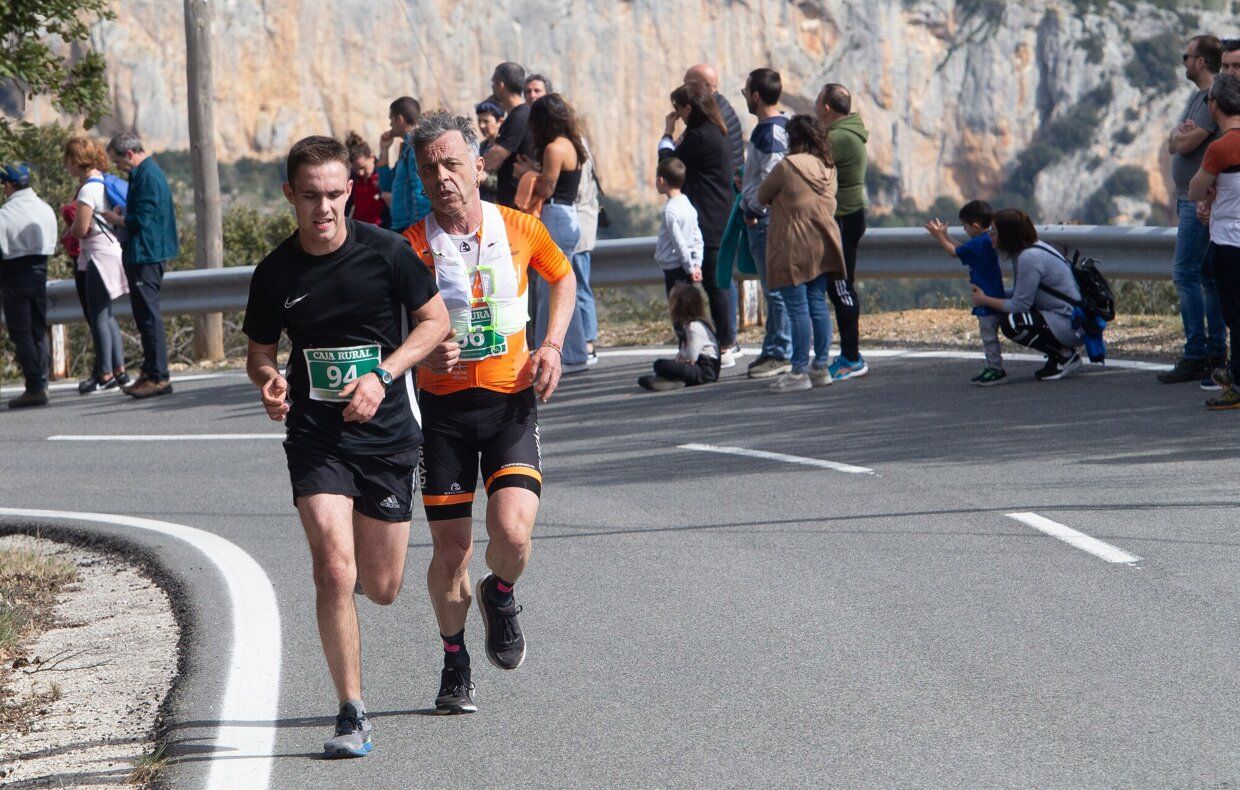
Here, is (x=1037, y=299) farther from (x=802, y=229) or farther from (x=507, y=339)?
(x=507, y=339)

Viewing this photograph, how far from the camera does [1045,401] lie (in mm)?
10930

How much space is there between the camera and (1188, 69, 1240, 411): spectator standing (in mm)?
9945

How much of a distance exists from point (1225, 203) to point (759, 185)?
342 cm

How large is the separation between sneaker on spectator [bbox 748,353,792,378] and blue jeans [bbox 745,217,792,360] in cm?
4

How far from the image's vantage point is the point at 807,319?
39.0 ft

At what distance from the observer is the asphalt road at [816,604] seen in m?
4.89

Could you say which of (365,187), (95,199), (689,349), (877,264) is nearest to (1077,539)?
(689,349)

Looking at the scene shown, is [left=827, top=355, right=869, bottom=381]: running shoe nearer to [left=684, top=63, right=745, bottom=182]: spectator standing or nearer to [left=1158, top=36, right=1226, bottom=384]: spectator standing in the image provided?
[left=684, top=63, right=745, bottom=182]: spectator standing

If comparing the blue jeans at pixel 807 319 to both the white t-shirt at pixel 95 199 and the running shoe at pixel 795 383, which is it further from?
the white t-shirt at pixel 95 199

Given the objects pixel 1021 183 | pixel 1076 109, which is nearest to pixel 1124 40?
pixel 1076 109

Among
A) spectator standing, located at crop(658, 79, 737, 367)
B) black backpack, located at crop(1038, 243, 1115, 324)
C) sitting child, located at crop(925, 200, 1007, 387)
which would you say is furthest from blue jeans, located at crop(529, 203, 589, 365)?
black backpack, located at crop(1038, 243, 1115, 324)

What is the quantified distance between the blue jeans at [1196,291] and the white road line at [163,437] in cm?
588

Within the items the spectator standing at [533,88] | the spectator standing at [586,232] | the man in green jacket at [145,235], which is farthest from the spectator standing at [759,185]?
the man in green jacket at [145,235]

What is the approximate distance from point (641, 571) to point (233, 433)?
5.52 meters
